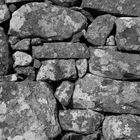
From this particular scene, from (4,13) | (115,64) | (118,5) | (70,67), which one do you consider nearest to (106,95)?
(115,64)

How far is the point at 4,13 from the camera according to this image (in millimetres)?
2686

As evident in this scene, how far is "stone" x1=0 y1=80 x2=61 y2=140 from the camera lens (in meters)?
2.55

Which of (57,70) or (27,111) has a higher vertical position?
(57,70)

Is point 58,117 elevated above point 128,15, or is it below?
below

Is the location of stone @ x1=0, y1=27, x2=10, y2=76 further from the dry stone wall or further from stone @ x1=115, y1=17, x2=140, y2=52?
stone @ x1=115, y1=17, x2=140, y2=52

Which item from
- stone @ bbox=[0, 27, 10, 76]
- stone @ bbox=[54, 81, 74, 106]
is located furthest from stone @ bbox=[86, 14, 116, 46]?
stone @ bbox=[0, 27, 10, 76]

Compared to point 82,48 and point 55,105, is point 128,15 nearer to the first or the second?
point 82,48

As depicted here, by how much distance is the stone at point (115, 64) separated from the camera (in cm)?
262

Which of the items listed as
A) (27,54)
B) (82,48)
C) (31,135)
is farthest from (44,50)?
(31,135)

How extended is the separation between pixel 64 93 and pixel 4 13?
0.99 metres

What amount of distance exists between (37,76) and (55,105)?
13.3 inches

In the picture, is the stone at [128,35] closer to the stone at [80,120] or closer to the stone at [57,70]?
the stone at [57,70]

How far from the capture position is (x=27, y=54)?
267cm

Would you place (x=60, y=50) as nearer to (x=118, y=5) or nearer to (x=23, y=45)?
(x=23, y=45)
